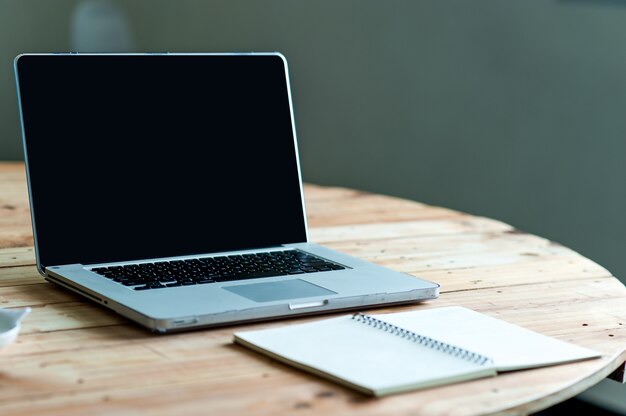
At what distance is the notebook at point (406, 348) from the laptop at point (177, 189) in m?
0.06

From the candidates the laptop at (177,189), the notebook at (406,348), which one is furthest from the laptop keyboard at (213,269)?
the notebook at (406,348)

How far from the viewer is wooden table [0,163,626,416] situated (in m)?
0.72

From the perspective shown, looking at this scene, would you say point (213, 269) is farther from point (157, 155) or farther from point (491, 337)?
point (491, 337)

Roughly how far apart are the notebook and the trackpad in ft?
0.17

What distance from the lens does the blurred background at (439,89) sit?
2232 mm

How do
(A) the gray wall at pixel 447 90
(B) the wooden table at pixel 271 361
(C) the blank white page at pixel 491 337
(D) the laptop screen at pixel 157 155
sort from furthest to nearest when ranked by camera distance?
(A) the gray wall at pixel 447 90, (D) the laptop screen at pixel 157 155, (C) the blank white page at pixel 491 337, (B) the wooden table at pixel 271 361

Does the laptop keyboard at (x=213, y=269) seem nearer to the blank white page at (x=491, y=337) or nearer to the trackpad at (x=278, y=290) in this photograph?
the trackpad at (x=278, y=290)

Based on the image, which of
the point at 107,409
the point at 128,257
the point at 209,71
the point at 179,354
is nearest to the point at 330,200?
the point at 209,71

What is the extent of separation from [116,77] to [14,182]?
0.72 m

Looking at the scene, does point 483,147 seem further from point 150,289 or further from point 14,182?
point 150,289

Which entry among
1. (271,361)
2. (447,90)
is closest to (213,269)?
(271,361)

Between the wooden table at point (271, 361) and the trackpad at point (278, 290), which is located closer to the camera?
the wooden table at point (271, 361)

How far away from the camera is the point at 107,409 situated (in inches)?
27.2

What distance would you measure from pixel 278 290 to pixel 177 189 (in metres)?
0.26
